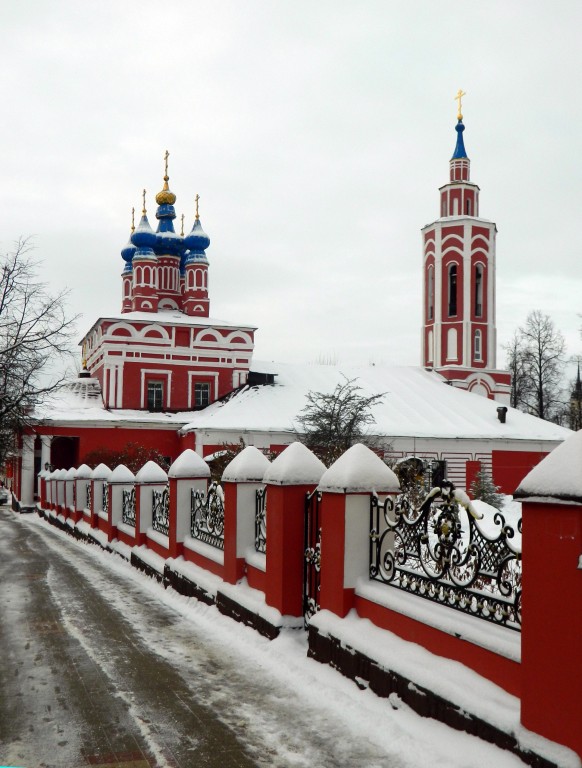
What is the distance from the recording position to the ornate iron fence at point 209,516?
10.2m

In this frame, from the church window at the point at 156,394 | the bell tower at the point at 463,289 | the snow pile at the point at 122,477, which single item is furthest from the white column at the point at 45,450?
the bell tower at the point at 463,289

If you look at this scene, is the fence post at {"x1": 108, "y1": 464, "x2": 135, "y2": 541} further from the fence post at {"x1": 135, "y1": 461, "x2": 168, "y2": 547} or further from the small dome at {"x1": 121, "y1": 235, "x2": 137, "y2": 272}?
the small dome at {"x1": 121, "y1": 235, "x2": 137, "y2": 272}

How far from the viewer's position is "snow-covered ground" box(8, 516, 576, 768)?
4918mm

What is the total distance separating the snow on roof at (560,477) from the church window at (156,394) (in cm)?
3466

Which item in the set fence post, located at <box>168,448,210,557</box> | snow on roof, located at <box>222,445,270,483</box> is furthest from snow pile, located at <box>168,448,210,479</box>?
snow on roof, located at <box>222,445,270,483</box>

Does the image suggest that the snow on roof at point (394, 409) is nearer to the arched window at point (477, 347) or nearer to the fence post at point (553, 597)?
the arched window at point (477, 347)

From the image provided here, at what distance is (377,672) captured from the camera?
19.3ft

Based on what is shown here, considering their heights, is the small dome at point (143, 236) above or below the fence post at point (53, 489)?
above

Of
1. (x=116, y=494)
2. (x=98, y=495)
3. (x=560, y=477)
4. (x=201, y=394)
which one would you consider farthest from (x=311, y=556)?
(x=201, y=394)

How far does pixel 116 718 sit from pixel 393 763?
6.62 ft

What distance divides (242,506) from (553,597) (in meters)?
5.24

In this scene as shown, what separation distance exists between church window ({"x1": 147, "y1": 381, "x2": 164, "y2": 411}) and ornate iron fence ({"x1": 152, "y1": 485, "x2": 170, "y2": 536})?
80.3 ft

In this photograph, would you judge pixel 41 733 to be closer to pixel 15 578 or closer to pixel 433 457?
pixel 15 578

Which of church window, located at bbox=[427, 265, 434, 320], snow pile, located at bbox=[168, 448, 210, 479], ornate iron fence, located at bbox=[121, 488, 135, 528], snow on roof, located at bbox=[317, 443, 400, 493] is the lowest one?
ornate iron fence, located at bbox=[121, 488, 135, 528]
